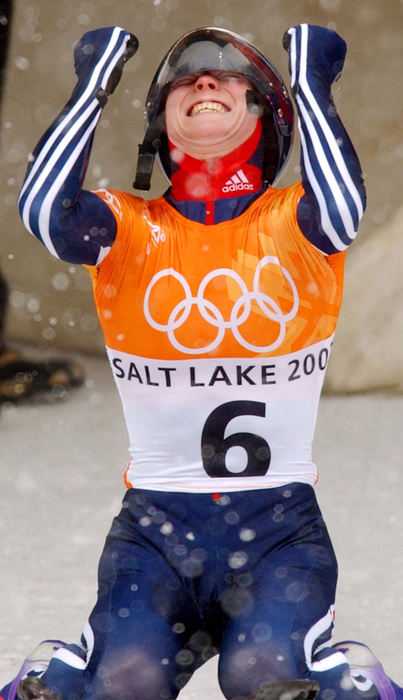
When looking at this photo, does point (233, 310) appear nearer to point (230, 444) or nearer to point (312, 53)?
point (230, 444)

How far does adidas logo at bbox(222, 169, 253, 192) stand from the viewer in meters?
1.90

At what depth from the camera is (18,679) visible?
5.92 feet

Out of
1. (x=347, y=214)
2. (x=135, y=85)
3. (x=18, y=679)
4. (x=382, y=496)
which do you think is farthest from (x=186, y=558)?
(x=135, y=85)

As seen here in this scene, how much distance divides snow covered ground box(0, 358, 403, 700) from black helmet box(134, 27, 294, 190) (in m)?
1.15

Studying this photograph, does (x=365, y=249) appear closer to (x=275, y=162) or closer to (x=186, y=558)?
(x=275, y=162)

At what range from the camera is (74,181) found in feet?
5.77

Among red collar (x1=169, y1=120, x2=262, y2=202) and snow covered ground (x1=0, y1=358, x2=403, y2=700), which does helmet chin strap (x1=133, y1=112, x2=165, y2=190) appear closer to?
red collar (x1=169, y1=120, x2=262, y2=202)

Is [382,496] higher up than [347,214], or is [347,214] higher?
[347,214]

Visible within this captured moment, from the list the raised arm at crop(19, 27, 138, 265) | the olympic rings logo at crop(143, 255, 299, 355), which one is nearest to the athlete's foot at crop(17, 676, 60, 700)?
the olympic rings logo at crop(143, 255, 299, 355)

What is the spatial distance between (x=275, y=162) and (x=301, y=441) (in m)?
Result: 0.53

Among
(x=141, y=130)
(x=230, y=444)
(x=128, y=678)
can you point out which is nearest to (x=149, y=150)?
(x=230, y=444)

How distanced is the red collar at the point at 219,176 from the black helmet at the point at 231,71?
7 centimetres

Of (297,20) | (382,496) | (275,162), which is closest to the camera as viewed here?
(275,162)

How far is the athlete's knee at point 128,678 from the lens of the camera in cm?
163
